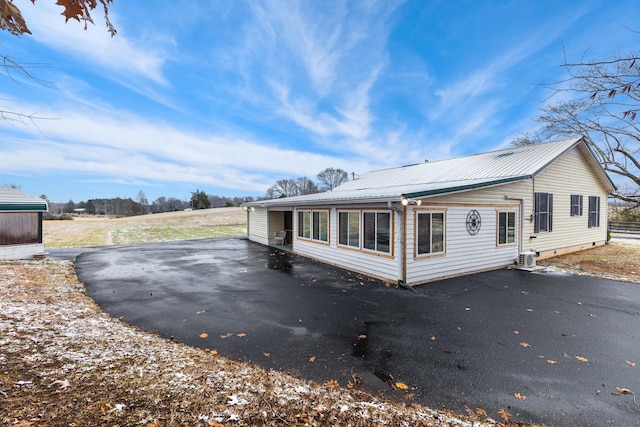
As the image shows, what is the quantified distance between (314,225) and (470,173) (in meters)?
7.54

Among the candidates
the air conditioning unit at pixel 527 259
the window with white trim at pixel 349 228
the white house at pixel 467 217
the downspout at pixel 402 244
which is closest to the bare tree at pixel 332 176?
the white house at pixel 467 217

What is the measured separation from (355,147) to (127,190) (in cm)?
5129

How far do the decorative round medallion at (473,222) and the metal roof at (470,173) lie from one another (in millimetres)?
963

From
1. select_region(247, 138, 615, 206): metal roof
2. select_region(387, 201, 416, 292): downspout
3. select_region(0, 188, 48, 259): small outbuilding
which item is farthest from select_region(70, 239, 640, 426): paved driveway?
select_region(0, 188, 48, 259): small outbuilding

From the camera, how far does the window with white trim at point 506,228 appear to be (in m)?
10.3

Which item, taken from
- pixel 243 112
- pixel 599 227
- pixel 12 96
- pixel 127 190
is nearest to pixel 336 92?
pixel 243 112

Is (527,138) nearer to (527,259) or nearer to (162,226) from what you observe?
(527,259)

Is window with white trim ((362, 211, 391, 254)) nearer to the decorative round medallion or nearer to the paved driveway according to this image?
the paved driveway

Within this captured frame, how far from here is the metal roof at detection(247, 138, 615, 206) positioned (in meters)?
9.38

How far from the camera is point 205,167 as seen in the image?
47031 mm

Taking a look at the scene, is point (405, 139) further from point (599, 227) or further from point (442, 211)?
point (442, 211)

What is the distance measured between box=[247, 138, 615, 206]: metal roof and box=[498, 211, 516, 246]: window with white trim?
1.36 meters

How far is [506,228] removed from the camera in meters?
10.5

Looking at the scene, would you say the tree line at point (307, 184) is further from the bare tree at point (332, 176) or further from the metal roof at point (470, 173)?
the metal roof at point (470, 173)
